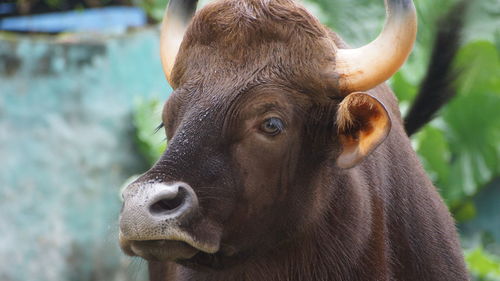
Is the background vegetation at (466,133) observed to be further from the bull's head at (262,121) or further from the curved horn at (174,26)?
the bull's head at (262,121)

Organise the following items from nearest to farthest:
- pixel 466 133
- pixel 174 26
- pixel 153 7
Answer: pixel 174 26
pixel 466 133
pixel 153 7

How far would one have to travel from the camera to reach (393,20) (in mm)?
4281

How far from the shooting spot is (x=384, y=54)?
14.2 feet

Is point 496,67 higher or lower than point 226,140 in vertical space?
lower

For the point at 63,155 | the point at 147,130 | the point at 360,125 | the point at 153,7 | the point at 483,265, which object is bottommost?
the point at 483,265

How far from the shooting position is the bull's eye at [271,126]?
4.27 meters

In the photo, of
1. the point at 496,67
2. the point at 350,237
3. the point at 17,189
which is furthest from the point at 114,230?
the point at 496,67

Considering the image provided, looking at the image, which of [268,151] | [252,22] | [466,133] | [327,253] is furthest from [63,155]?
[268,151]

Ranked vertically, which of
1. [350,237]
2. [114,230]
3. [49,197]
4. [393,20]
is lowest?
[49,197]

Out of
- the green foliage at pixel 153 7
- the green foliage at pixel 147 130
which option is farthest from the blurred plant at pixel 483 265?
the green foliage at pixel 153 7

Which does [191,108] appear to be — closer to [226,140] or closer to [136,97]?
[226,140]

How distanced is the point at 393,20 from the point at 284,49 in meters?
0.51

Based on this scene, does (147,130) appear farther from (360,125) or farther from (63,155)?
(360,125)

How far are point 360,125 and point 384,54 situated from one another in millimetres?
340
